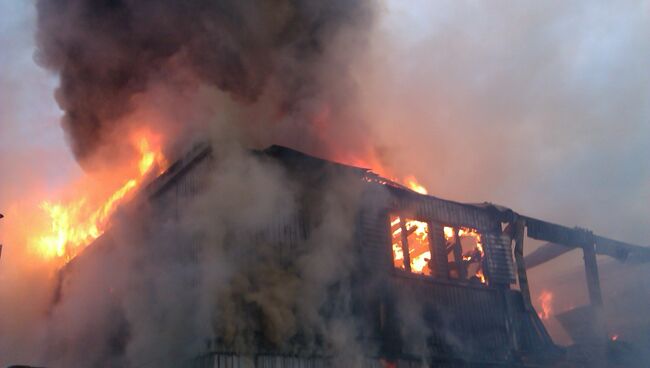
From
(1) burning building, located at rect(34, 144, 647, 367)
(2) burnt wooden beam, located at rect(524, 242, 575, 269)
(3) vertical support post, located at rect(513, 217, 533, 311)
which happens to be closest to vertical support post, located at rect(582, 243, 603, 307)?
(2) burnt wooden beam, located at rect(524, 242, 575, 269)

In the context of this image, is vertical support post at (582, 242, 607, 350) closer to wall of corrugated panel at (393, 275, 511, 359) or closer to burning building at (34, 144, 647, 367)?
burning building at (34, 144, 647, 367)

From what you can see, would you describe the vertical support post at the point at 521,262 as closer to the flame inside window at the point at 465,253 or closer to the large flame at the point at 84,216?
the flame inside window at the point at 465,253

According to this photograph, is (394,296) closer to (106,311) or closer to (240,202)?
(240,202)

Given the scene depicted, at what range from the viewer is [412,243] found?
18.3 m

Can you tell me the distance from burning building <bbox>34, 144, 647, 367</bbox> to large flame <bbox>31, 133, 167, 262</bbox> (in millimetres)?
792

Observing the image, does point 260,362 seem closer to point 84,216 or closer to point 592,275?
point 84,216

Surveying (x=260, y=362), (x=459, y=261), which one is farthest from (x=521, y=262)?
(x=260, y=362)

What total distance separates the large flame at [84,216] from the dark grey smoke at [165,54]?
1.52m

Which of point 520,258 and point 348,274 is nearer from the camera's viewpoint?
point 348,274

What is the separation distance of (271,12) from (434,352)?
37.2ft

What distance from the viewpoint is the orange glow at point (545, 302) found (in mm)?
36031

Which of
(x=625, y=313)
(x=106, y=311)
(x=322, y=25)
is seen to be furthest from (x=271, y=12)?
(x=625, y=313)

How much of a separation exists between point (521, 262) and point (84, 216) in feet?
47.1

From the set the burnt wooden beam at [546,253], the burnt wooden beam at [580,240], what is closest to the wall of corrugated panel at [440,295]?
the burnt wooden beam at [580,240]
